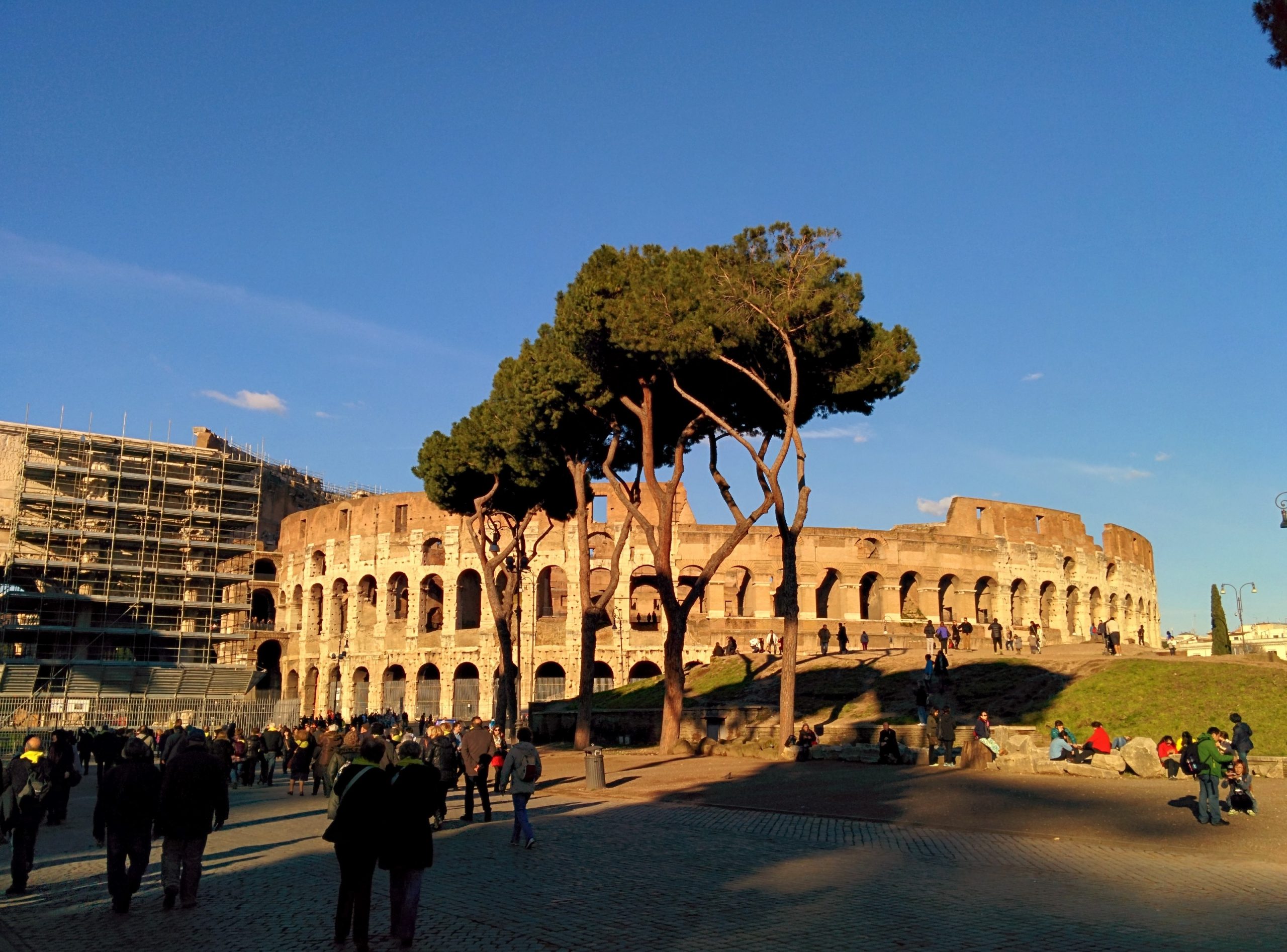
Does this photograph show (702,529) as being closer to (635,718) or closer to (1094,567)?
(635,718)

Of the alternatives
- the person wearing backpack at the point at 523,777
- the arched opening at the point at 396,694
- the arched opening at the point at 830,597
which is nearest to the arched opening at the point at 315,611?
the arched opening at the point at 396,694

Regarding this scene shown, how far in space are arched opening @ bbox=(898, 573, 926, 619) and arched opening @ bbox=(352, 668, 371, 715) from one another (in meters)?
22.3

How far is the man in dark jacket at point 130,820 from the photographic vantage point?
26.1 ft

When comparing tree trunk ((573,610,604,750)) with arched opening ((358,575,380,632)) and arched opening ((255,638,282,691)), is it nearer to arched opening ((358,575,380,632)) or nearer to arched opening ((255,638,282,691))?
arched opening ((358,575,380,632))

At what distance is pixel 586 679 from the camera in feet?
79.1

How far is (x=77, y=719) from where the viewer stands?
107 ft

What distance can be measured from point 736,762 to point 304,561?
35490mm

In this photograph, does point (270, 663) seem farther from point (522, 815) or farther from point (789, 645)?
point (522, 815)

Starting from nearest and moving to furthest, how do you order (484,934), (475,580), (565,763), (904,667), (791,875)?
(484,934) < (791,875) < (565,763) < (904,667) < (475,580)

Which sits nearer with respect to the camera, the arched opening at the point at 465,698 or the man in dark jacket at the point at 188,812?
the man in dark jacket at the point at 188,812

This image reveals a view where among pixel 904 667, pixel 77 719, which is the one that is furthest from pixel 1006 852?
pixel 77 719

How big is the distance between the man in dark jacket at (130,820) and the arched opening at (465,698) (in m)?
33.7

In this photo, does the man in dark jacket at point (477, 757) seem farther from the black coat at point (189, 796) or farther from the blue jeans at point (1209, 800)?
the blue jeans at point (1209, 800)

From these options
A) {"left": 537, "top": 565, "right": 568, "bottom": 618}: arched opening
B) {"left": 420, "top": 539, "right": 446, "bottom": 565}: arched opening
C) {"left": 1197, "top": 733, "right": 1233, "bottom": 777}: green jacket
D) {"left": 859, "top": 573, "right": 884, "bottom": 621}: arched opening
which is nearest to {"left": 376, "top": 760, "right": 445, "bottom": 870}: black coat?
{"left": 1197, "top": 733, "right": 1233, "bottom": 777}: green jacket
